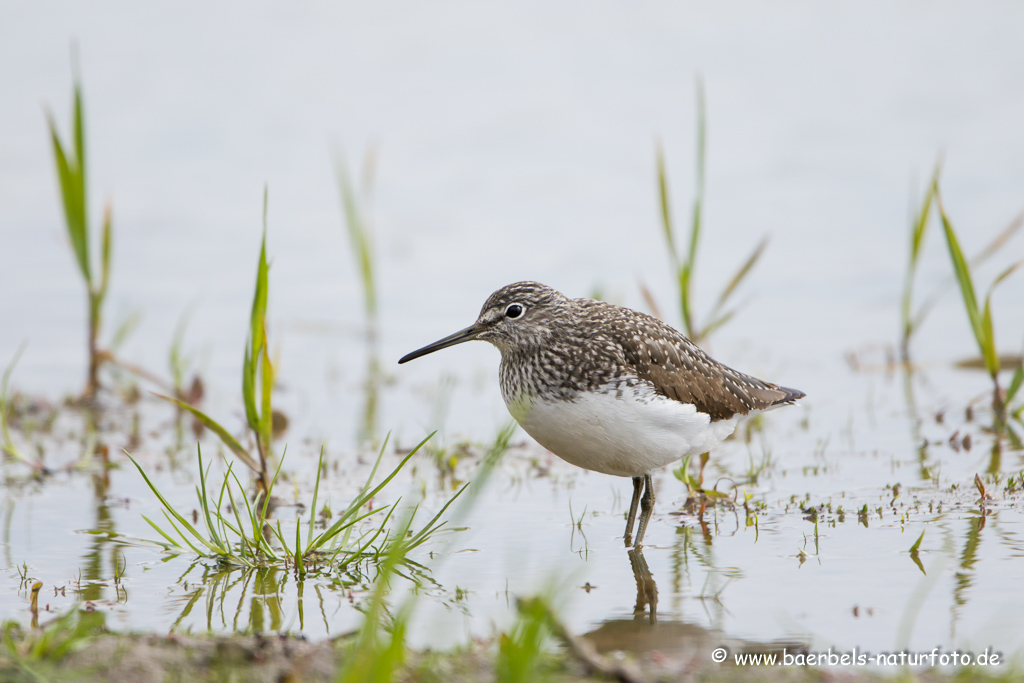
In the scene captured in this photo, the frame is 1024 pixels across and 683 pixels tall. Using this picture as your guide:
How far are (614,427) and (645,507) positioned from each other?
65 cm

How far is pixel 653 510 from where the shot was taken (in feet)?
21.9

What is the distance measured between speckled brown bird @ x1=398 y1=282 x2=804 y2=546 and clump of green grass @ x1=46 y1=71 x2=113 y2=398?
12.8ft

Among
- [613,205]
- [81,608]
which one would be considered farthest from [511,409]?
[613,205]

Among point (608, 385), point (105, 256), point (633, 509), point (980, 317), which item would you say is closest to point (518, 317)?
point (608, 385)

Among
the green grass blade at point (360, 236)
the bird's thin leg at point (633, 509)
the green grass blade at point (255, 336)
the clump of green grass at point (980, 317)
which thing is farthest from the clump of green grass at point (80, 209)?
the clump of green grass at point (980, 317)

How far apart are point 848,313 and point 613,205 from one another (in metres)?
4.10

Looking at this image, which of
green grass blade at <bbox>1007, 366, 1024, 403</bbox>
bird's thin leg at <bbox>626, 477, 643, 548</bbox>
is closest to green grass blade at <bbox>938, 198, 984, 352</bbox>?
green grass blade at <bbox>1007, 366, 1024, 403</bbox>

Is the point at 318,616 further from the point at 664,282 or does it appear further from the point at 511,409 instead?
the point at 664,282

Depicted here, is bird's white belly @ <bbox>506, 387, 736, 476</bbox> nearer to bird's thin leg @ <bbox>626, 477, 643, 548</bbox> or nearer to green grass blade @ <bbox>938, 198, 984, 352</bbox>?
bird's thin leg @ <bbox>626, 477, 643, 548</bbox>

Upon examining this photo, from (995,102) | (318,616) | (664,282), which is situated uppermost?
(995,102)

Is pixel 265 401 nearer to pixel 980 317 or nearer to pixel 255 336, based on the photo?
pixel 255 336

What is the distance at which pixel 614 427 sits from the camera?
5820 mm

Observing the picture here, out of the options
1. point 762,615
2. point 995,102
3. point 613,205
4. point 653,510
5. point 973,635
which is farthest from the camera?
point 995,102

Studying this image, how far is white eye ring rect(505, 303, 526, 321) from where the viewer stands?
6556 millimetres
